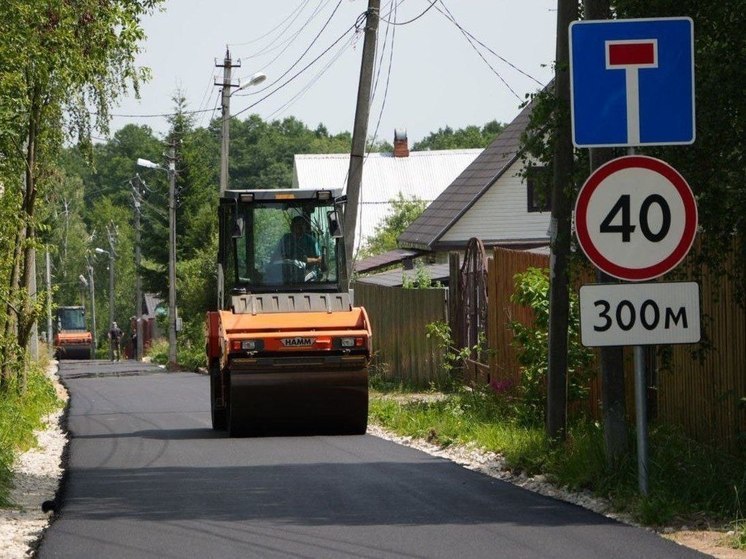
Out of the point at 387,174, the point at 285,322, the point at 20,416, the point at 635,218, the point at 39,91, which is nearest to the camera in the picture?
the point at 635,218

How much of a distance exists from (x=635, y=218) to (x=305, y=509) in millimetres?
3276

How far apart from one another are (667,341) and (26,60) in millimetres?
9597

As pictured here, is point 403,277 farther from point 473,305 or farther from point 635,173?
point 635,173

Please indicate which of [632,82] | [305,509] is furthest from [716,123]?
[305,509]

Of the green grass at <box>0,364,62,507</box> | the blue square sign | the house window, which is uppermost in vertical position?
the blue square sign

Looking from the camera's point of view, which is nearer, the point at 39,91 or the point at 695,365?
the point at 695,365

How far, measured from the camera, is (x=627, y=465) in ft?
38.0

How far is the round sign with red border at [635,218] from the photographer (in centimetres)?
1005

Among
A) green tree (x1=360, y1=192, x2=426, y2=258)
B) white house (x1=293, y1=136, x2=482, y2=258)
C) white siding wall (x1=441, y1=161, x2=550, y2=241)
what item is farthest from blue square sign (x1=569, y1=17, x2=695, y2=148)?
white house (x1=293, y1=136, x2=482, y2=258)

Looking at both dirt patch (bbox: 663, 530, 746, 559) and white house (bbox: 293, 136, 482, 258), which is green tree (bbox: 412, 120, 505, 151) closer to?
white house (bbox: 293, 136, 482, 258)

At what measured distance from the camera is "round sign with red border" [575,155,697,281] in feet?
33.0

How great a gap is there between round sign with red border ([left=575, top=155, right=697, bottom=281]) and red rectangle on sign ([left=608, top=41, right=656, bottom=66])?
0.81 metres

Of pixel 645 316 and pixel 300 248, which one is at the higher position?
pixel 300 248

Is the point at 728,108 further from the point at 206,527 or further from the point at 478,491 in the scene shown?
the point at 206,527
